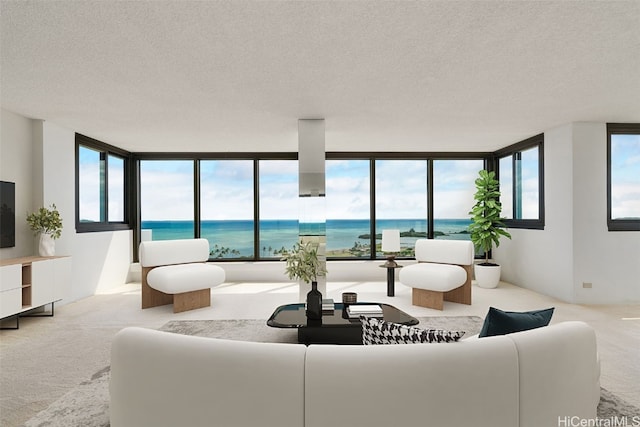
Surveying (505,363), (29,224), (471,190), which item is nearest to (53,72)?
(29,224)

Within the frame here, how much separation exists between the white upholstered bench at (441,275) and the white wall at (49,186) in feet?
15.5

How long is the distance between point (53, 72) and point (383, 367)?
12.5ft

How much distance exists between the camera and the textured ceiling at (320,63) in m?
2.50

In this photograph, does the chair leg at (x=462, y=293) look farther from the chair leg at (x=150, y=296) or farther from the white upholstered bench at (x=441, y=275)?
the chair leg at (x=150, y=296)

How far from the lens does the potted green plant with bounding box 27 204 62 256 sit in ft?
16.3

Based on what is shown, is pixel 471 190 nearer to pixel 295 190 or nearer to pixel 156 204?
pixel 295 190

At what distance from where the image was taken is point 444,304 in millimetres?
5637

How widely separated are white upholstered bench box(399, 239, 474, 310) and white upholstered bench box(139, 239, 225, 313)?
109 inches

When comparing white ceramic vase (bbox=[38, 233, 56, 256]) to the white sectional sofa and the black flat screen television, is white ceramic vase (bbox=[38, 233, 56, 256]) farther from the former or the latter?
the white sectional sofa

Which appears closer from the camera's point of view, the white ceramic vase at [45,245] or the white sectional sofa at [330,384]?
the white sectional sofa at [330,384]

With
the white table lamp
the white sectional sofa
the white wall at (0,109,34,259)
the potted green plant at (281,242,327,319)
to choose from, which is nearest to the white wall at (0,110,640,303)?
the white wall at (0,109,34,259)

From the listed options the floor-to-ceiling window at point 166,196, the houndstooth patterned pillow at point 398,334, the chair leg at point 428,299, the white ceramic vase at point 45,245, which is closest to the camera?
the houndstooth patterned pillow at point 398,334

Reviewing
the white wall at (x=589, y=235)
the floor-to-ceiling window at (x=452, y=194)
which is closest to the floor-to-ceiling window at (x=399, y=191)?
the floor-to-ceiling window at (x=452, y=194)

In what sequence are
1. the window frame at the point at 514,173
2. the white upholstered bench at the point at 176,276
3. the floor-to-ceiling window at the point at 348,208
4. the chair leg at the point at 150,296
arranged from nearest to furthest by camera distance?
1. the white upholstered bench at the point at 176,276
2. the chair leg at the point at 150,296
3. the window frame at the point at 514,173
4. the floor-to-ceiling window at the point at 348,208
